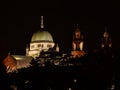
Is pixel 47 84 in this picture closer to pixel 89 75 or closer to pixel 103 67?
pixel 89 75

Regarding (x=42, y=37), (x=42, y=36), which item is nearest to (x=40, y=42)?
(x=42, y=37)

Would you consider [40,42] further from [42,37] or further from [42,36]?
[42,36]

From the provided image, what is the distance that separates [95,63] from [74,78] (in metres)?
8.21

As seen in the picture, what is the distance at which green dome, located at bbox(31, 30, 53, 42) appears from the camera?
116 metres

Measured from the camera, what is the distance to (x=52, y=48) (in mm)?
114438

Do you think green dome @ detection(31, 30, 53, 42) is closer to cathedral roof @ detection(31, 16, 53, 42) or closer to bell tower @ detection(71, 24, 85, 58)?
cathedral roof @ detection(31, 16, 53, 42)

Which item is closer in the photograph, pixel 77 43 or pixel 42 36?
pixel 77 43

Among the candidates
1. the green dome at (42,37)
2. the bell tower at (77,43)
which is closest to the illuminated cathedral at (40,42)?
the green dome at (42,37)

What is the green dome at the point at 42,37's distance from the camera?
4577 inches

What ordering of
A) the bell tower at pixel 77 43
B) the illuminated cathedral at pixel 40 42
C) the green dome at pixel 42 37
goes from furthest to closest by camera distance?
the green dome at pixel 42 37, the illuminated cathedral at pixel 40 42, the bell tower at pixel 77 43

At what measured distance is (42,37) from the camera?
116062 mm

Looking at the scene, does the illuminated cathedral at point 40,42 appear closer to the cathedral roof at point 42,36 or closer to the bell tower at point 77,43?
the cathedral roof at point 42,36

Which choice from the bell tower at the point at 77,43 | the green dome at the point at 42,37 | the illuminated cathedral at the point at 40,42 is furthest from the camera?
the green dome at the point at 42,37

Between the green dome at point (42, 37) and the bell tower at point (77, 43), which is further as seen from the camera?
the green dome at point (42, 37)
